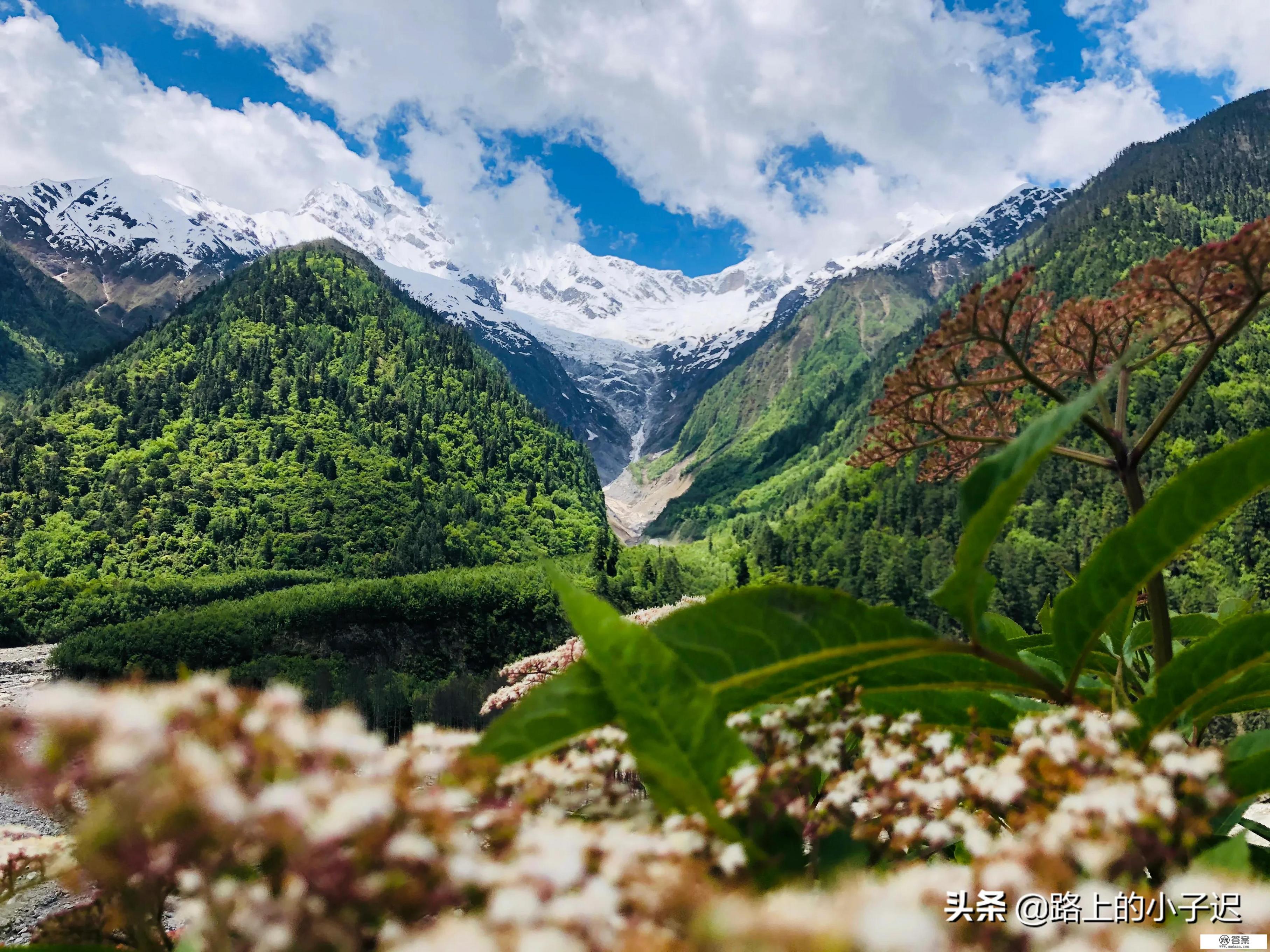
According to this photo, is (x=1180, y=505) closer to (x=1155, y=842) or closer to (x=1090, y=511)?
(x=1155, y=842)

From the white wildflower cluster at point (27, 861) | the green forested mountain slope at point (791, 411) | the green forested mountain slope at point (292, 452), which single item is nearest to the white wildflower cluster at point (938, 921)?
the white wildflower cluster at point (27, 861)

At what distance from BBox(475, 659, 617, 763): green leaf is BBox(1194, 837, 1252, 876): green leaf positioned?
84 cm

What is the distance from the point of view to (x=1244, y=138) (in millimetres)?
135750

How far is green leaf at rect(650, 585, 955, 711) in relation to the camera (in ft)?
3.99

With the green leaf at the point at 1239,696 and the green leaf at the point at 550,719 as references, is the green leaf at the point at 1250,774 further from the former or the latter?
the green leaf at the point at 550,719

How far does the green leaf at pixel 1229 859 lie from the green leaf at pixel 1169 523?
43cm

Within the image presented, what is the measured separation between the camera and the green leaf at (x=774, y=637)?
122 cm

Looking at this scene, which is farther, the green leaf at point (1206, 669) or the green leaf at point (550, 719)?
the green leaf at point (1206, 669)

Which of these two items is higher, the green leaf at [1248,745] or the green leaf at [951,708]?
the green leaf at [951,708]

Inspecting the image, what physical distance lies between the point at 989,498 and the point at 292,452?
9060 cm

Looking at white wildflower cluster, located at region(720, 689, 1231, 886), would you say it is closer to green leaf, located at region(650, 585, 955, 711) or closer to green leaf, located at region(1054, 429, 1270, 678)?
green leaf, located at region(650, 585, 955, 711)

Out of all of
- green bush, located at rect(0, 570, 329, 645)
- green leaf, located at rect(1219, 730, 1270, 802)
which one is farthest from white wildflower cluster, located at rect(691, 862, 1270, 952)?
green bush, located at rect(0, 570, 329, 645)

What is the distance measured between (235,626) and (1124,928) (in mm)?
53232

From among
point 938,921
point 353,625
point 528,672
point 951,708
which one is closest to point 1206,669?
point 951,708
